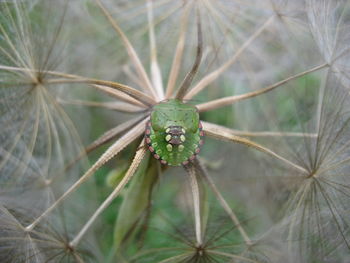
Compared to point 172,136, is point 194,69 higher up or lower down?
higher up

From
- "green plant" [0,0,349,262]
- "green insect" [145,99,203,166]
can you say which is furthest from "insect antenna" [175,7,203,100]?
"green insect" [145,99,203,166]

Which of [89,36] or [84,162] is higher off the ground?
[89,36]

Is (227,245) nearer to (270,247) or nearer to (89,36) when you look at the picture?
(270,247)

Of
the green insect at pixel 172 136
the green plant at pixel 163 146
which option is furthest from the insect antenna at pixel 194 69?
the green insect at pixel 172 136

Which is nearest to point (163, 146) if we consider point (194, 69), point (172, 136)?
point (172, 136)

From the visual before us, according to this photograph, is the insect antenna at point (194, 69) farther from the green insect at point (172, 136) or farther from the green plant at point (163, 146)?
the green insect at point (172, 136)

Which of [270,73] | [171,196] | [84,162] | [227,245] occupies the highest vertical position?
[270,73]

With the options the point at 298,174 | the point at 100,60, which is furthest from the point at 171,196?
the point at 298,174

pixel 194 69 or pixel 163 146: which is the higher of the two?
pixel 194 69

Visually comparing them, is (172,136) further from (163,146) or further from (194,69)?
(194,69)
